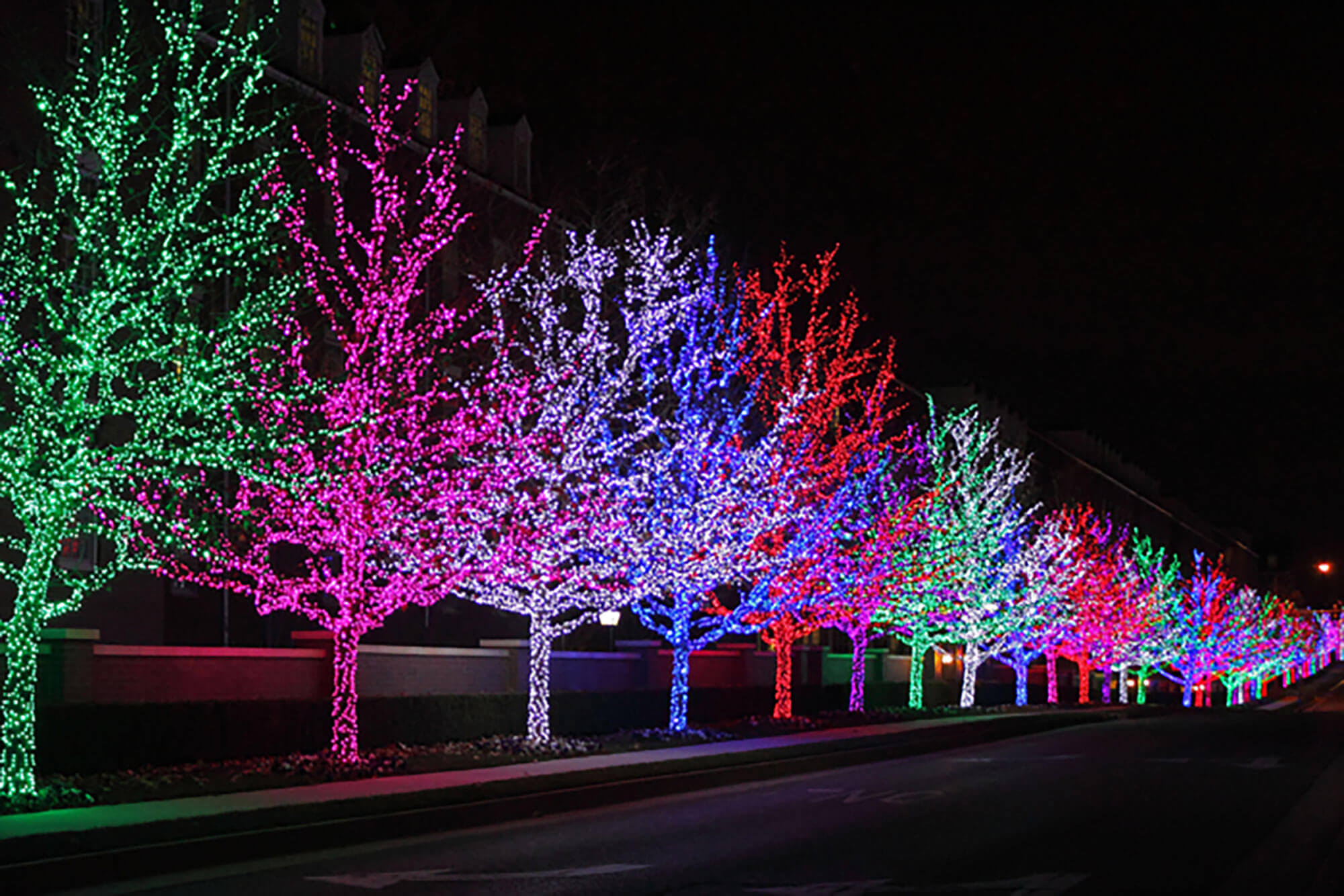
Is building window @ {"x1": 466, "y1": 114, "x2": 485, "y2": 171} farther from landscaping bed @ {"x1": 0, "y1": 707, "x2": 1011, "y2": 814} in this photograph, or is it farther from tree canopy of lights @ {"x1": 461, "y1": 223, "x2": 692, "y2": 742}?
landscaping bed @ {"x1": 0, "y1": 707, "x2": 1011, "y2": 814}

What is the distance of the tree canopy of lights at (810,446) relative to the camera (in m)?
32.8

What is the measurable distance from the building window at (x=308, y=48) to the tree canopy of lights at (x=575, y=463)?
27.8 ft

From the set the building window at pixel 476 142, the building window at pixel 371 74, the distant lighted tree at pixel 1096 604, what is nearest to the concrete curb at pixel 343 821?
the building window at pixel 371 74

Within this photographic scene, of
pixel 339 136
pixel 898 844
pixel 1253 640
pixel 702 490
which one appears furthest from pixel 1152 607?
pixel 898 844

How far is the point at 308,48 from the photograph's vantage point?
33.4 m

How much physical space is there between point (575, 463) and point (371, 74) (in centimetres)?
1316

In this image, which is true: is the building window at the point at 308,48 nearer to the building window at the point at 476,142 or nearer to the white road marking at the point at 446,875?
the building window at the point at 476,142

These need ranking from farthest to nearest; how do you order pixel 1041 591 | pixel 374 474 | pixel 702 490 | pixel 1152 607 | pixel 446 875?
pixel 1152 607 → pixel 1041 591 → pixel 702 490 → pixel 374 474 → pixel 446 875

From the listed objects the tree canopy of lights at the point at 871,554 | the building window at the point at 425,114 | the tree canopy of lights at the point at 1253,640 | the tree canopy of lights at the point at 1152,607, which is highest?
the building window at the point at 425,114

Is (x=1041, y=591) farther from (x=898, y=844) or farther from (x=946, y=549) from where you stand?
(x=898, y=844)

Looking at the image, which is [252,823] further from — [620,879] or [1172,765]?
[1172,765]

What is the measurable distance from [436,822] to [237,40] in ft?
29.7

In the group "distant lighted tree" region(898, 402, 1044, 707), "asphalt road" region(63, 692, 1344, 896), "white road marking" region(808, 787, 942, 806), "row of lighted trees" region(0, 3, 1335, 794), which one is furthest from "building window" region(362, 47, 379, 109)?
"white road marking" region(808, 787, 942, 806)

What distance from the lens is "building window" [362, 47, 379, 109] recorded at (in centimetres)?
3369
